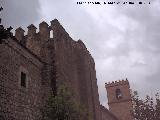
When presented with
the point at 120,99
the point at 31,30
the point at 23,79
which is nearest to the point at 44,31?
the point at 31,30

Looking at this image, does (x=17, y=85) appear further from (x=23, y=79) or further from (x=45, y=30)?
(x=45, y=30)

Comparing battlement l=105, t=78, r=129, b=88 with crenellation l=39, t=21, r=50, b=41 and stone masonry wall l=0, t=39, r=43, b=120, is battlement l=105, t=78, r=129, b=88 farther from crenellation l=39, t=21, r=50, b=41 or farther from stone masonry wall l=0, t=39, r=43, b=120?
stone masonry wall l=0, t=39, r=43, b=120

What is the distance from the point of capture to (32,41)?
17406 millimetres

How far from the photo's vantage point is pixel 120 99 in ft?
126

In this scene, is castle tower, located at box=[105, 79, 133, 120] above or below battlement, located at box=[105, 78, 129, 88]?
below

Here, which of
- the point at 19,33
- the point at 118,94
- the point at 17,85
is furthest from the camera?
the point at 118,94

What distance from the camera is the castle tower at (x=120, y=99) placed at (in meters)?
37.0

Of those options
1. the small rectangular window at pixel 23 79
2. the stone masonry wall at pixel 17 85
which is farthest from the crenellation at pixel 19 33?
the small rectangular window at pixel 23 79

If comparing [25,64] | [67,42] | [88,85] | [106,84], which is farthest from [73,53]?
[106,84]

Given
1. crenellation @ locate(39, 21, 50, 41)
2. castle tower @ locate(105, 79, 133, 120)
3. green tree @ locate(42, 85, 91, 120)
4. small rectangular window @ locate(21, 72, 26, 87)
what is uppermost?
crenellation @ locate(39, 21, 50, 41)

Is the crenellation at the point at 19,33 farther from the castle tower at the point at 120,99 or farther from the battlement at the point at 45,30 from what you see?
the castle tower at the point at 120,99

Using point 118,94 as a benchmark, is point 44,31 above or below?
above

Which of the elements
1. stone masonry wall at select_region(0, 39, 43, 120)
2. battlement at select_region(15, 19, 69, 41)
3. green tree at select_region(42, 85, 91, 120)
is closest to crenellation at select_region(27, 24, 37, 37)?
battlement at select_region(15, 19, 69, 41)

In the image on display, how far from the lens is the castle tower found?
37.0 meters
